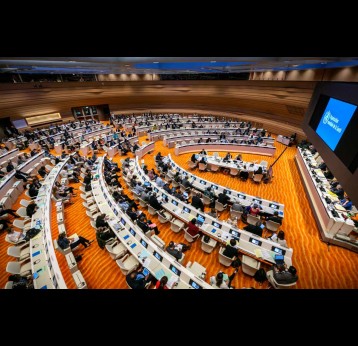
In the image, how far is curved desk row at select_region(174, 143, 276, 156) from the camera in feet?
50.0

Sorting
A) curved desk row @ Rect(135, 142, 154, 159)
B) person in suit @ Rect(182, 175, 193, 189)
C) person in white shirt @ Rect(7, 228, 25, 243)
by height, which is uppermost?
person in white shirt @ Rect(7, 228, 25, 243)

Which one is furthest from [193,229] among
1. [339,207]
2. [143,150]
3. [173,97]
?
[173,97]

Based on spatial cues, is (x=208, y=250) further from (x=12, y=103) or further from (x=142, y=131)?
(x=12, y=103)

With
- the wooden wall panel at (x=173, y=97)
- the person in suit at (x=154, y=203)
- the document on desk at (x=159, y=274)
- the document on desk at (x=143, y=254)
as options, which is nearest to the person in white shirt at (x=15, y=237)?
the document on desk at (x=143, y=254)

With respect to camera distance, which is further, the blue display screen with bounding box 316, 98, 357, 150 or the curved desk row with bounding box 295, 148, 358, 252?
the curved desk row with bounding box 295, 148, 358, 252

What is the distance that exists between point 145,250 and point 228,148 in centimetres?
1259

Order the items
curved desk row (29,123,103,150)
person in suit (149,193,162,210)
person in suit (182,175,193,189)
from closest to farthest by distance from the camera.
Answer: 1. person in suit (149,193,162,210)
2. person in suit (182,175,193,189)
3. curved desk row (29,123,103,150)

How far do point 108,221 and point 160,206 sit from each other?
2.27 meters

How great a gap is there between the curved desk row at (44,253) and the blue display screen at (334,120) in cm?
844

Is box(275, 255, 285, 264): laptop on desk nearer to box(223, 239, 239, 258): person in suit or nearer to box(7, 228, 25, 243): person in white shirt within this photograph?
box(223, 239, 239, 258): person in suit

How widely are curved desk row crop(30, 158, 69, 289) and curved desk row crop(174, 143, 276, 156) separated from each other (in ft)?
32.5

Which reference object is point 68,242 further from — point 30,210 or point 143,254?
point 30,210

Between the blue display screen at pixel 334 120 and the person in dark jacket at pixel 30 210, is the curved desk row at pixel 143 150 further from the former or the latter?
the blue display screen at pixel 334 120

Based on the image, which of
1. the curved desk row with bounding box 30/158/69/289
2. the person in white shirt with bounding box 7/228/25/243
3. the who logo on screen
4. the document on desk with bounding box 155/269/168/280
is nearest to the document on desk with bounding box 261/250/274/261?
the document on desk with bounding box 155/269/168/280
